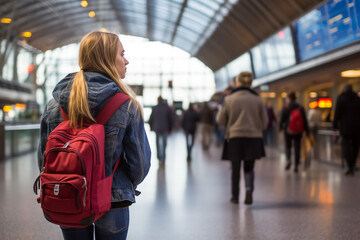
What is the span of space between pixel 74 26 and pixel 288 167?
36261 mm

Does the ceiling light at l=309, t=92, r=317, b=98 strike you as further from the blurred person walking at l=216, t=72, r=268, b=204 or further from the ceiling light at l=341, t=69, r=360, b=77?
the blurred person walking at l=216, t=72, r=268, b=204

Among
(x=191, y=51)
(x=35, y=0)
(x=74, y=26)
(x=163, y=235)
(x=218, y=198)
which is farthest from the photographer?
(x=191, y=51)

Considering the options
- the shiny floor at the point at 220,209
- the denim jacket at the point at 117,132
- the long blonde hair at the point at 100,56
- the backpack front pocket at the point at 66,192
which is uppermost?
the long blonde hair at the point at 100,56

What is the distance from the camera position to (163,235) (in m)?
4.89

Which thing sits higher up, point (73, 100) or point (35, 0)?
point (35, 0)

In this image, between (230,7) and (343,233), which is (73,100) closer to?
(343,233)

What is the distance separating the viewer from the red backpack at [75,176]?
214cm

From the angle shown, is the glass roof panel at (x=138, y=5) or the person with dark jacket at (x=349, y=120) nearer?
the person with dark jacket at (x=349, y=120)

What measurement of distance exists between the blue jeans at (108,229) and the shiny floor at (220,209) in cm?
243

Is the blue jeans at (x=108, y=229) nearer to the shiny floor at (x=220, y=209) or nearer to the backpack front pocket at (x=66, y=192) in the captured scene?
the backpack front pocket at (x=66, y=192)

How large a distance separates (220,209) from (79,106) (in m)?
4.32

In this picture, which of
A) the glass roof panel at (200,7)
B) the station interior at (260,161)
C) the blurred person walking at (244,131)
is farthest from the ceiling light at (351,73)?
the glass roof panel at (200,7)

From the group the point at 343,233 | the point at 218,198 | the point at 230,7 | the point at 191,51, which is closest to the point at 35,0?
the point at 230,7

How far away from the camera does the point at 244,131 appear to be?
652 centimetres
